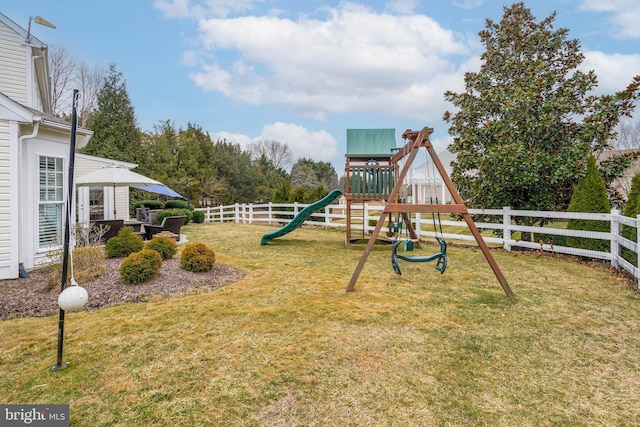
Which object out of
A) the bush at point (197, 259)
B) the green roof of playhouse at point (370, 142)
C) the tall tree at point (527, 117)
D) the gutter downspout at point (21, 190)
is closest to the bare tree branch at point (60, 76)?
the gutter downspout at point (21, 190)

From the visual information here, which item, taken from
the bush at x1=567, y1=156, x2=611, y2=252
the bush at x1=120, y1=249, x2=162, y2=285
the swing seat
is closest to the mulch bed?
the bush at x1=120, y1=249, x2=162, y2=285

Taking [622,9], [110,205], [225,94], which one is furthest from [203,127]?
[622,9]

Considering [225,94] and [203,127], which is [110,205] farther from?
[203,127]

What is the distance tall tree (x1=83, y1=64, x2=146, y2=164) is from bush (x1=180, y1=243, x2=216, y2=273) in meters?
17.2

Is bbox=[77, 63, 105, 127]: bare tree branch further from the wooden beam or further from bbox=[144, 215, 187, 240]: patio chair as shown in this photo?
the wooden beam

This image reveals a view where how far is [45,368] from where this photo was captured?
8.46 ft

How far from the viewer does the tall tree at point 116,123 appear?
20.0 metres

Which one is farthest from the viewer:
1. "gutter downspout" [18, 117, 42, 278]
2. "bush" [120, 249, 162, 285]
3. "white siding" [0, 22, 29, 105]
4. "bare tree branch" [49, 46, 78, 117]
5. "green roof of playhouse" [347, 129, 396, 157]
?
"bare tree branch" [49, 46, 78, 117]

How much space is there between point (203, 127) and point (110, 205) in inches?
998

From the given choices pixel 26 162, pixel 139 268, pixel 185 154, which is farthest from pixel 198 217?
pixel 185 154

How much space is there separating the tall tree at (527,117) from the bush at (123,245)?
25.4ft

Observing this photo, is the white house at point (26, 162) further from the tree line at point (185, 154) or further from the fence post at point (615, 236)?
the tree line at point (185, 154)

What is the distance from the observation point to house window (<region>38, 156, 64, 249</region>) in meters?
6.00

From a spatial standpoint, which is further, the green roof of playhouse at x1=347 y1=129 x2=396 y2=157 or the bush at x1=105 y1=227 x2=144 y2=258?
the green roof of playhouse at x1=347 y1=129 x2=396 y2=157
